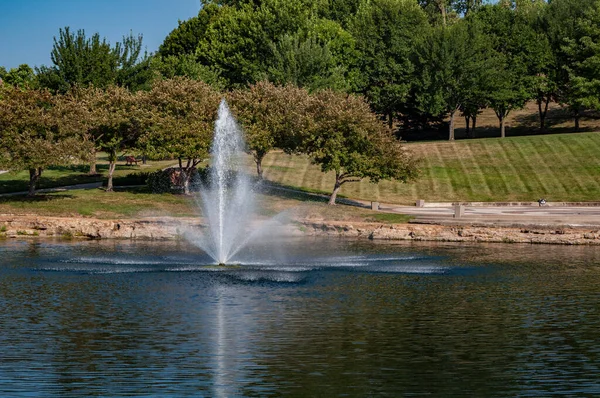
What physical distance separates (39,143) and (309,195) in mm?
28928

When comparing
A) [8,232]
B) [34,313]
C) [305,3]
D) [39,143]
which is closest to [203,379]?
[34,313]

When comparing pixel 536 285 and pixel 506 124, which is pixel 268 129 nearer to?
pixel 536 285

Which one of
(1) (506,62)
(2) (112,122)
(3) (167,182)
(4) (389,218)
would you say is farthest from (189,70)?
(4) (389,218)

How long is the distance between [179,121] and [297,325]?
5274 centimetres

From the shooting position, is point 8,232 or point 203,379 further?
point 8,232

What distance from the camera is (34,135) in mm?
76375

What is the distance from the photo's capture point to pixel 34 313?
3569 centimetres

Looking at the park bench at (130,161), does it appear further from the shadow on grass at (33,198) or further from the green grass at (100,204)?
the shadow on grass at (33,198)

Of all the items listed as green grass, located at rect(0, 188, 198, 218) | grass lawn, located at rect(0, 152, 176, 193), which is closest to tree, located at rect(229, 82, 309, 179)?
green grass, located at rect(0, 188, 198, 218)

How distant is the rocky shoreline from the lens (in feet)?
220

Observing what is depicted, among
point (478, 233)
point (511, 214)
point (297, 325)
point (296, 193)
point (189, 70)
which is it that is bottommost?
point (297, 325)

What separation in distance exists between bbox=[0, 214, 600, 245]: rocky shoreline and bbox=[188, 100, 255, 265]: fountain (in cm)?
312

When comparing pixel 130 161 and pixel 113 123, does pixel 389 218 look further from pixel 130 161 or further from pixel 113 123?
pixel 130 161

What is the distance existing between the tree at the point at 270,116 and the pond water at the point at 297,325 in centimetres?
2991
